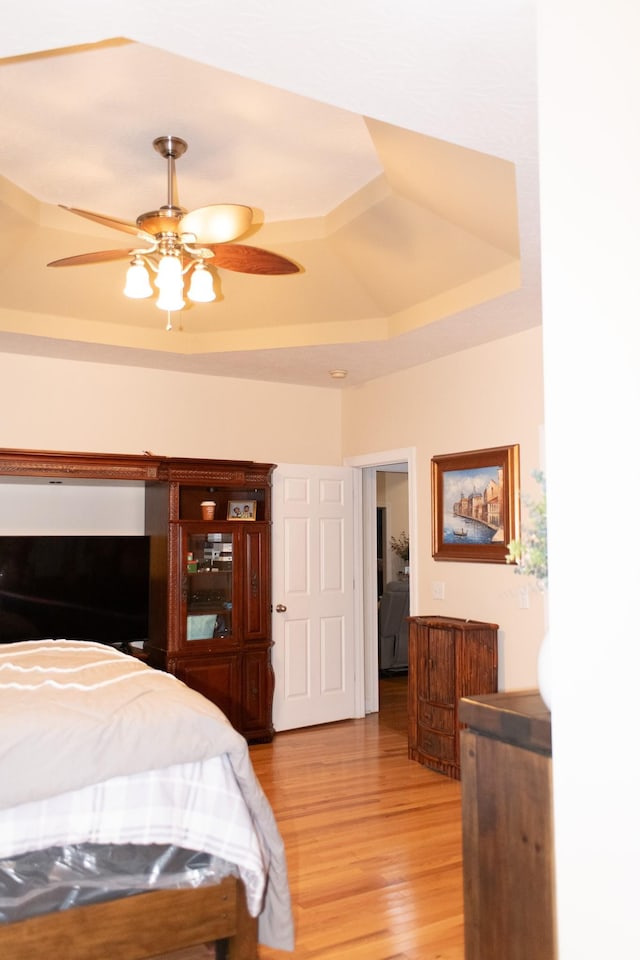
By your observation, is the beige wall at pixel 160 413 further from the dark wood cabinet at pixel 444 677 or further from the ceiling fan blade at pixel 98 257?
the ceiling fan blade at pixel 98 257

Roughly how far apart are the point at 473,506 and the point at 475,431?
49cm

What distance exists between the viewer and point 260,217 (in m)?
4.28

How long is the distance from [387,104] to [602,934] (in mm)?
2074

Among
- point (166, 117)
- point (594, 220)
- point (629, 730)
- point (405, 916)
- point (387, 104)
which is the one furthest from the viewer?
point (166, 117)

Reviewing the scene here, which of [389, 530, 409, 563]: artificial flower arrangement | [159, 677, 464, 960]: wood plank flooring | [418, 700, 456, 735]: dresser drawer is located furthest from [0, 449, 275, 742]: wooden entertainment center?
[389, 530, 409, 563]: artificial flower arrangement

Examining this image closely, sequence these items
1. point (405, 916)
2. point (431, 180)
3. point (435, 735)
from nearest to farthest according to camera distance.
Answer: point (405, 916), point (431, 180), point (435, 735)

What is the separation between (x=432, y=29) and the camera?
1.84 m

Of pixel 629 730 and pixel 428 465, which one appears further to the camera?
pixel 428 465

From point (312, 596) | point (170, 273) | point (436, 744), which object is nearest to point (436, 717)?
point (436, 744)

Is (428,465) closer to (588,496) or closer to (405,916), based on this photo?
(405,916)

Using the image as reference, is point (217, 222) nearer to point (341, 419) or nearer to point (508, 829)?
point (508, 829)

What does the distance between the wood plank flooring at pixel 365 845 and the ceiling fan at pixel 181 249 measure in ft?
8.22

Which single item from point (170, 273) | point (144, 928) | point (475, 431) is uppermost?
point (170, 273)

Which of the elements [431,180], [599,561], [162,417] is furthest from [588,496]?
[162,417]
